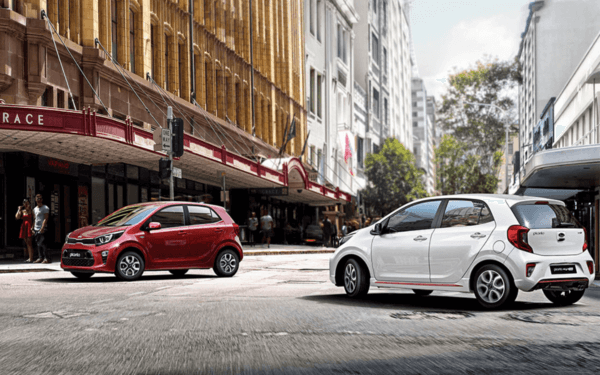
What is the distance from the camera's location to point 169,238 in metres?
14.7

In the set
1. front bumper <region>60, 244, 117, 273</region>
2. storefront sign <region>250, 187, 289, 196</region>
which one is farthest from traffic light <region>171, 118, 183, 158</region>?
storefront sign <region>250, 187, 289, 196</region>

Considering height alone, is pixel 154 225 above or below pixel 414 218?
below

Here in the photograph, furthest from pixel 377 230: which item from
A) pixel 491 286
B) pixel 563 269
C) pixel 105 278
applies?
pixel 105 278

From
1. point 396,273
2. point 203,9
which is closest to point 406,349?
point 396,273

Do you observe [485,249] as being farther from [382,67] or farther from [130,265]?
[382,67]

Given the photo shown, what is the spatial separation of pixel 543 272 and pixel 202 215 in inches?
322

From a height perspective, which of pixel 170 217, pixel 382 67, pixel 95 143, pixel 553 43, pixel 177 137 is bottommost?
pixel 170 217

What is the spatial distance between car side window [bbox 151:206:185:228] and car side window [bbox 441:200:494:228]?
6752 millimetres

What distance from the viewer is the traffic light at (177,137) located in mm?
20344

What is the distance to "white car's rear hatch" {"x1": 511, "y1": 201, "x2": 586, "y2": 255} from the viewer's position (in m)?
9.10

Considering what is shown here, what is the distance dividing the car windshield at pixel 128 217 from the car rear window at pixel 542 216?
7.84 metres

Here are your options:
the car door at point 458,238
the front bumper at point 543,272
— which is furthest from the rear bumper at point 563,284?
the car door at point 458,238

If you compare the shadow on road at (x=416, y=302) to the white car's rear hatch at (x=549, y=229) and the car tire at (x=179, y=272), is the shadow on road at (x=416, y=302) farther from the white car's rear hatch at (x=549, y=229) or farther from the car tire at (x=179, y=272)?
the car tire at (x=179, y=272)

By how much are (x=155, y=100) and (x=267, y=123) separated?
16.2 m
